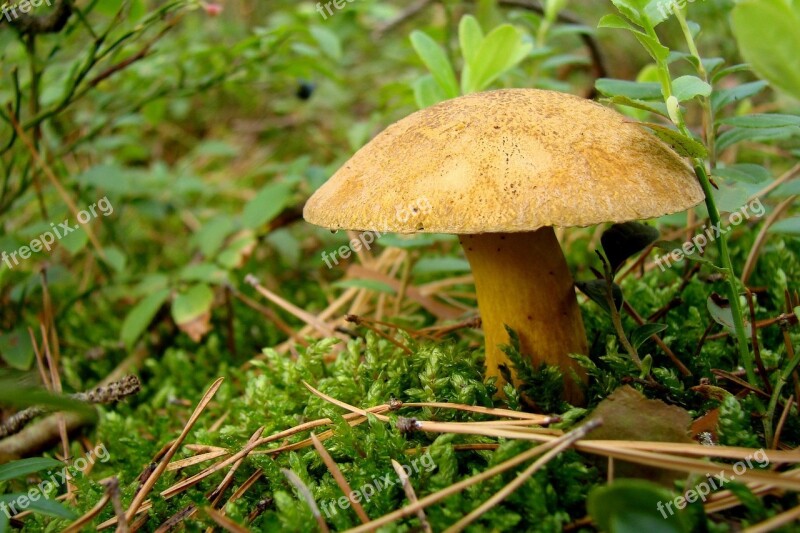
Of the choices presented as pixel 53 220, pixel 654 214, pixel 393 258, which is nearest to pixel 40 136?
pixel 53 220

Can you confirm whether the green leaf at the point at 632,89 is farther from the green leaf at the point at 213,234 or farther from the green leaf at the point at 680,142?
the green leaf at the point at 213,234

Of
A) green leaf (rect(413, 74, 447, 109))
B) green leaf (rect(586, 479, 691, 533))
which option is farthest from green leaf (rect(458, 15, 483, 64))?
green leaf (rect(586, 479, 691, 533))

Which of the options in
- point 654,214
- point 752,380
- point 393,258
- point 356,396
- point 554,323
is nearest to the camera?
point 654,214

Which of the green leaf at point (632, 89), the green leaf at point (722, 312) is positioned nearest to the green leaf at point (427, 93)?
the green leaf at point (632, 89)

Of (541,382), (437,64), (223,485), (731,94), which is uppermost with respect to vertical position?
(437,64)

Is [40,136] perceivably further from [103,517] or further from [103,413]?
[103,517]

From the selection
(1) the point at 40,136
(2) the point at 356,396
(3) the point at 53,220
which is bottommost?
(2) the point at 356,396

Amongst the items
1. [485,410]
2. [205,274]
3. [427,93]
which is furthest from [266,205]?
[485,410]

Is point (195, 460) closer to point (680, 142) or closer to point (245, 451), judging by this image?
point (245, 451)
